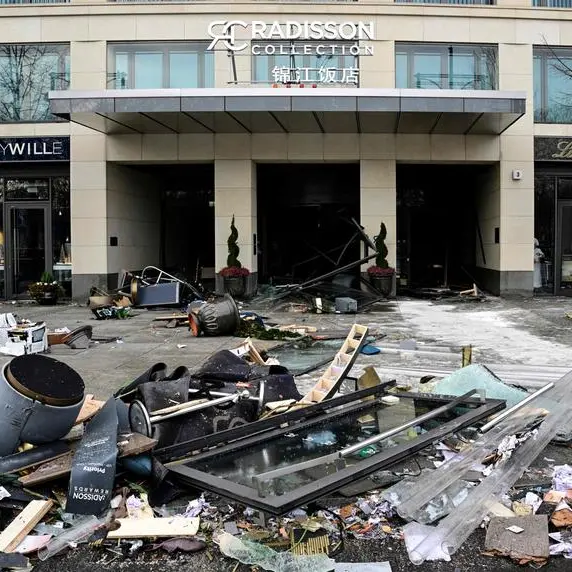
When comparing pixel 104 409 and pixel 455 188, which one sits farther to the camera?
pixel 455 188

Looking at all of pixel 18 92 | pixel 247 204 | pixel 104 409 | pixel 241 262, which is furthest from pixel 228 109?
pixel 104 409

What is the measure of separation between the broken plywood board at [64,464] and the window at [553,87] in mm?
16343

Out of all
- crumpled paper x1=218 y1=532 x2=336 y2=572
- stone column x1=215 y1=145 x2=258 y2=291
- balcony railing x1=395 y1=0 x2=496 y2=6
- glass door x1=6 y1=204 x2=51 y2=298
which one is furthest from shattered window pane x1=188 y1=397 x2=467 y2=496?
balcony railing x1=395 y1=0 x2=496 y2=6

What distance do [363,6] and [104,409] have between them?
1547 cm

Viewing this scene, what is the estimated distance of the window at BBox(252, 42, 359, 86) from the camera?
1586cm

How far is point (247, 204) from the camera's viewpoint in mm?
17109

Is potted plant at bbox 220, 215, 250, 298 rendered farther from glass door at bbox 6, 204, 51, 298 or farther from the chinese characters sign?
glass door at bbox 6, 204, 51, 298

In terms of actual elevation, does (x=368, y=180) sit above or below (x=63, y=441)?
above

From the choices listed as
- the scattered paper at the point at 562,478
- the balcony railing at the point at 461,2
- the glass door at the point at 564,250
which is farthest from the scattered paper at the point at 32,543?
the balcony railing at the point at 461,2

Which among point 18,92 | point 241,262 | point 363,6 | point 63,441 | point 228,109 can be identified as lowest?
point 63,441

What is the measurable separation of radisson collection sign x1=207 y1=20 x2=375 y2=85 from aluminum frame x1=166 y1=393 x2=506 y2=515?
1246cm

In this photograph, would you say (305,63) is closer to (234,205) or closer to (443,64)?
(443,64)

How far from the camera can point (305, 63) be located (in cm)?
1656

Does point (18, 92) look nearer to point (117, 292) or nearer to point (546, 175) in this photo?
point (117, 292)
